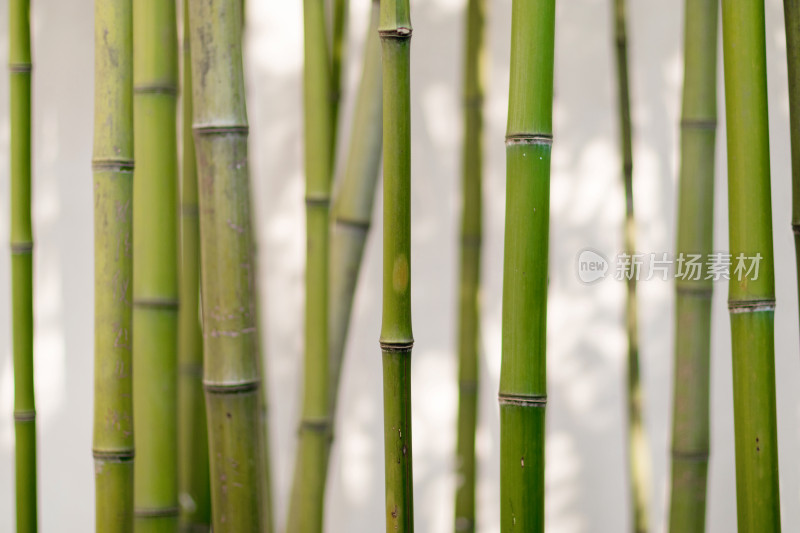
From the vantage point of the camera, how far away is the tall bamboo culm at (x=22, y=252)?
80 cm

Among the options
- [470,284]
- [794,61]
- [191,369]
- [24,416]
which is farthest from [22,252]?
[794,61]

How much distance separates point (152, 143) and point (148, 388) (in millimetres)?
199

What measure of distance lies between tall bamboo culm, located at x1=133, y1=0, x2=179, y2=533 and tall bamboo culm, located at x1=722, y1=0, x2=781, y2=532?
435 millimetres

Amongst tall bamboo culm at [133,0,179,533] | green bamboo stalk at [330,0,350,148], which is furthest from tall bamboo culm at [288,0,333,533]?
tall bamboo culm at [133,0,179,533]

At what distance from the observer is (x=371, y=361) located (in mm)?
1442

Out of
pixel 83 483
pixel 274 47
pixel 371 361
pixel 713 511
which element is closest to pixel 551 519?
pixel 713 511

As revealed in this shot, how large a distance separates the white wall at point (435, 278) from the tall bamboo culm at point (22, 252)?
0.63 m

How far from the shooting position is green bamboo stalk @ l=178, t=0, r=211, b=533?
103cm

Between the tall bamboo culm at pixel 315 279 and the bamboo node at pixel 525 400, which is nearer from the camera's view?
the bamboo node at pixel 525 400

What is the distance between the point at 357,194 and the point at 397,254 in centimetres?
34

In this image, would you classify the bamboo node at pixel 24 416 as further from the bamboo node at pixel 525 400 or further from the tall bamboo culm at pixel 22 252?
the bamboo node at pixel 525 400

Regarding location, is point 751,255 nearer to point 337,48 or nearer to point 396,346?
point 396,346

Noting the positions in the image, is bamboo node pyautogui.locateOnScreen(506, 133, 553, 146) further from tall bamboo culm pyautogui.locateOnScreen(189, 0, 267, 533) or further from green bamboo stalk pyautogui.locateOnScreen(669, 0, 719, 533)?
green bamboo stalk pyautogui.locateOnScreen(669, 0, 719, 533)

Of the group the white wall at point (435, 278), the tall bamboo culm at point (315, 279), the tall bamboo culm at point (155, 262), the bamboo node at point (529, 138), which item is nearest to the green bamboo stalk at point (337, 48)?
the tall bamboo culm at point (315, 279)
